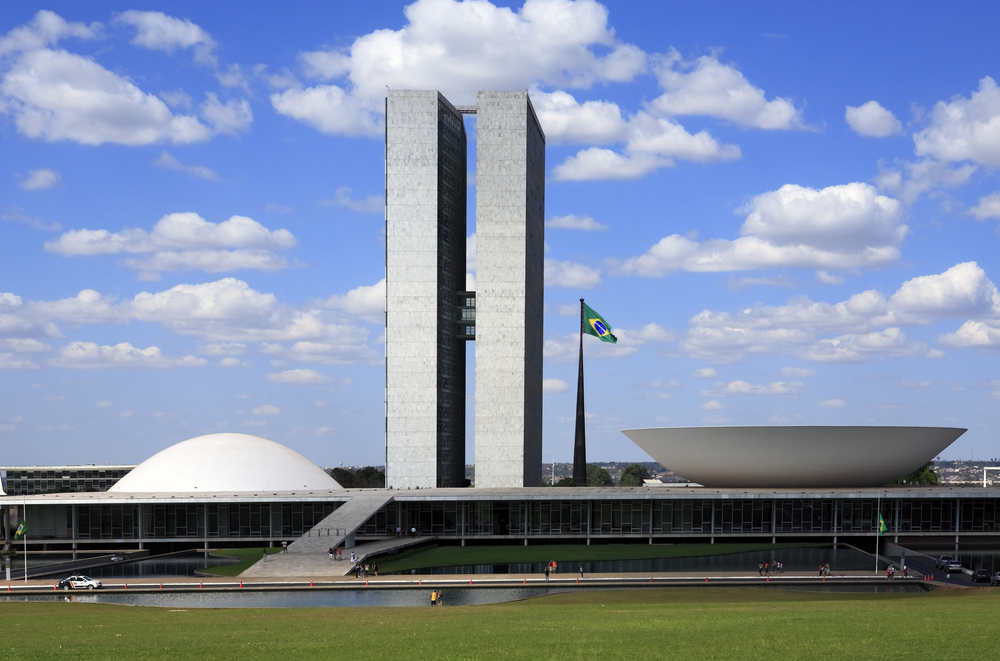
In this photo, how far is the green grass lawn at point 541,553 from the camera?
54.8 m

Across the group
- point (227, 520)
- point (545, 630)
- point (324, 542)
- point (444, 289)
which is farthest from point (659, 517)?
point (545, 630)

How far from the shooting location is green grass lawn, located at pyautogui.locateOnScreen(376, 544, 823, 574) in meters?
54.8

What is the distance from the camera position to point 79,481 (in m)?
124

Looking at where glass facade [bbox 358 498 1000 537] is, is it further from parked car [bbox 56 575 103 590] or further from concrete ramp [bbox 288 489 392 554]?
parked car [bbox 56 575 103 590]

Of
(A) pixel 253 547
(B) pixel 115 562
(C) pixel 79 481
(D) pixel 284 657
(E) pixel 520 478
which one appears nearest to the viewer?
(D) pixel 284 657

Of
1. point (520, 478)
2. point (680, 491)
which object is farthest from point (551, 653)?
point (520, 478)

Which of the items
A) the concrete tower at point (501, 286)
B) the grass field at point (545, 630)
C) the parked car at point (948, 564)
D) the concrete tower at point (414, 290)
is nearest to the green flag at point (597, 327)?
the concrete tower at point (501, 286)

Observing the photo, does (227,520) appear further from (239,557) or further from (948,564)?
(948,564)

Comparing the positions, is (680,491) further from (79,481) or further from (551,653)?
(79,481)

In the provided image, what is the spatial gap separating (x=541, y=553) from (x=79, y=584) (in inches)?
1040

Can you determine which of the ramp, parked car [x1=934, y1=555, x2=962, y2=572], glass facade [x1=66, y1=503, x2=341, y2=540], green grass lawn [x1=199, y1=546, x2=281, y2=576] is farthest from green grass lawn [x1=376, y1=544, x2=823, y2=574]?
parked car [x1=934, y1=555, x2=962, y2=572]

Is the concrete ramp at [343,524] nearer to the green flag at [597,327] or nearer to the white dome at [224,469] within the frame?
the white dome at [224,469]

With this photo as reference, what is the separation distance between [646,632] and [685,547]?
130 feet

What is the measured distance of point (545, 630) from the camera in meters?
26.8
